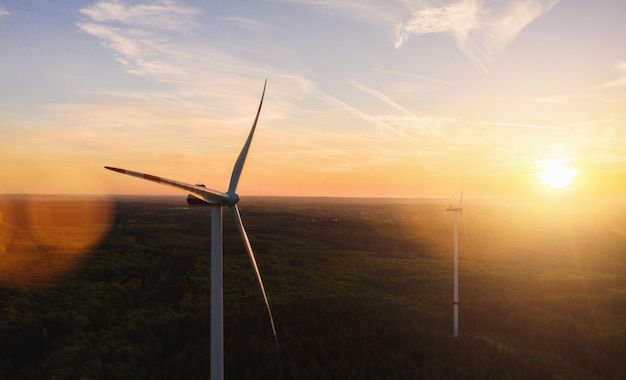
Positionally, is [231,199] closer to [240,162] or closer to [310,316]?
[240,162]

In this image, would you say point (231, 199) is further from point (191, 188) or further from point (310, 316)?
point (310, 316)

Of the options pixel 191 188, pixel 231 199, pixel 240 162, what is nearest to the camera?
pixel 191 188

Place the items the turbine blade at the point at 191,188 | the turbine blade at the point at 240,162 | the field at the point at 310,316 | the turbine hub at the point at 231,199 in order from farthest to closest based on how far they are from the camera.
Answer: the field at the point at 310,316 < the turbine blade at the point at 240,162 < the turbine hub at the point at 231,199 < the turbine blade at the point at 191,188

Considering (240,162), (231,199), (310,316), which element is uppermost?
(240,162)

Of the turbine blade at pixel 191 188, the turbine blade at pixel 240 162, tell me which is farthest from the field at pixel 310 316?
the turbine blade at pixel 191 188

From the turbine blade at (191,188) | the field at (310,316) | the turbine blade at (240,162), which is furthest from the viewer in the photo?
the field at (310,316)

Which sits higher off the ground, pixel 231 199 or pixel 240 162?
pixel 240 162

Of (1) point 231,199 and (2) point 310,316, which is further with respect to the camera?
(2) point 310,316

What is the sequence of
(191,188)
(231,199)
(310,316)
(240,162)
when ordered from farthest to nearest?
1. (310,316)
2. (240,162)
3. (231,199)
4. (191,188)

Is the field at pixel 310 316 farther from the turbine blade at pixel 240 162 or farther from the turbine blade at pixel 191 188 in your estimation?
the turbine blade at pixel 191 188

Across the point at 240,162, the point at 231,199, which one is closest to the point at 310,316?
the point at 240,162
